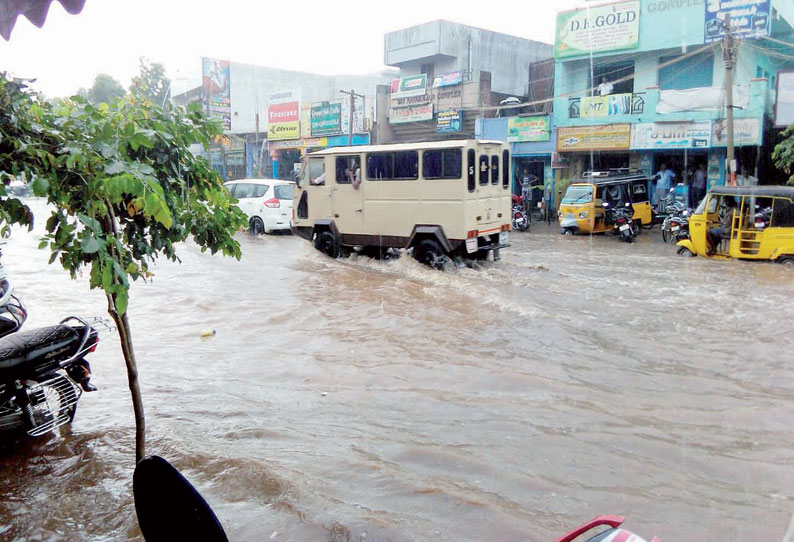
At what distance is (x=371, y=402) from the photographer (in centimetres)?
567

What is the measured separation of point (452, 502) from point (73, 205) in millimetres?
2611

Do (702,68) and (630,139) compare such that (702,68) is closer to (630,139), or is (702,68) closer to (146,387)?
(630,139)

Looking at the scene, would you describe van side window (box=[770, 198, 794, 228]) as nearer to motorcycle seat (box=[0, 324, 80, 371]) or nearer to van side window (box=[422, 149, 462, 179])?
van side window (box=[422, 149, 462, 179])

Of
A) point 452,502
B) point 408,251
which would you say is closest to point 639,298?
point 408,251

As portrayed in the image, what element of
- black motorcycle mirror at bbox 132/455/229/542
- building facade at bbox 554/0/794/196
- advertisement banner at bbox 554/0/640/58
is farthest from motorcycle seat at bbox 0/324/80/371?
advertisement banner at bbox 554/0/640/58

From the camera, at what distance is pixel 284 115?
3209cm

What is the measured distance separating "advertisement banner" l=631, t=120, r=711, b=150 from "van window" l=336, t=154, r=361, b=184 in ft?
36.0

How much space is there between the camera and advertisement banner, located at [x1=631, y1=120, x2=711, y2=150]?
18.5 m

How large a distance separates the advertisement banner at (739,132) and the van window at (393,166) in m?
10.9

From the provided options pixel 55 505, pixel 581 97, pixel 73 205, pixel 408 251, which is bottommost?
pixel 55 505

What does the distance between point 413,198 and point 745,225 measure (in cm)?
647

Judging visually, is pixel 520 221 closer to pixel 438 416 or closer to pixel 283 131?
pixel 438 416

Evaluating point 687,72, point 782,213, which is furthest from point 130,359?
point 687,72

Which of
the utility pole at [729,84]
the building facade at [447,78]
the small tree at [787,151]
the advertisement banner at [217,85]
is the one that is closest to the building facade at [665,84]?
the utility pole at [729,84]
